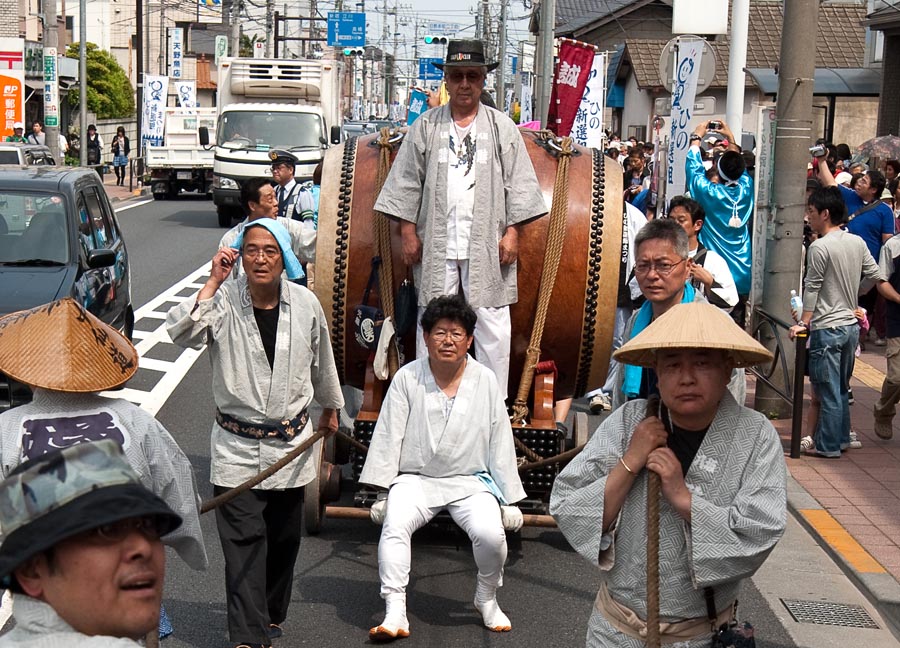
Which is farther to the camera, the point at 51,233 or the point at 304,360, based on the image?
the point at 51,233

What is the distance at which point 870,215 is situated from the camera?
11555 millimetres

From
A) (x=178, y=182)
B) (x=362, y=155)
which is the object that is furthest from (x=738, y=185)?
(x=178, y=182)

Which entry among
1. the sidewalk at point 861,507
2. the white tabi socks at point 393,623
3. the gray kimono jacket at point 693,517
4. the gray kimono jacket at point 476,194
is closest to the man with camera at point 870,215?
the sidewalk at point 861,507

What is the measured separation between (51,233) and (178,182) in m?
22.0

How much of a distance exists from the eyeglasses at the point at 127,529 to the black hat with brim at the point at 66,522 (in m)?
0.03

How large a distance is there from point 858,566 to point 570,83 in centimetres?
1253

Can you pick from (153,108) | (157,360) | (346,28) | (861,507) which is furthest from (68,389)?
(346,28)

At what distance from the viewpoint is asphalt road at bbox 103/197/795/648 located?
547 centimetres

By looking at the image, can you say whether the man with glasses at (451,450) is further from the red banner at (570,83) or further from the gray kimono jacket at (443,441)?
the red banner at (570,83)

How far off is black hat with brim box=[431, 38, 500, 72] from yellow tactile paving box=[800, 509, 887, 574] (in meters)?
3.06

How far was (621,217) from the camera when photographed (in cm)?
668

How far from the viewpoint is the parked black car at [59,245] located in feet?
29.8

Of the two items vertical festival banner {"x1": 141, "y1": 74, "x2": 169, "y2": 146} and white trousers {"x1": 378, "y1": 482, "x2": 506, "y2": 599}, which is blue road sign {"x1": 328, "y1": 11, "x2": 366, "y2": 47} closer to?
vertical festival banner {"x1": 141, "y1": 74, "x2": 169, "y2": 146}

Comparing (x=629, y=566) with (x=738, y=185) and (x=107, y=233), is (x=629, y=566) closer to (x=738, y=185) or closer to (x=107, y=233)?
(x=738, y=185)
